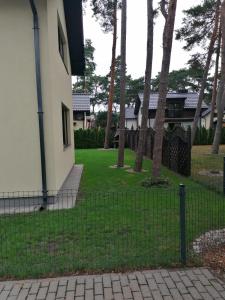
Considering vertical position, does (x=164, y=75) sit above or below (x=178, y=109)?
below

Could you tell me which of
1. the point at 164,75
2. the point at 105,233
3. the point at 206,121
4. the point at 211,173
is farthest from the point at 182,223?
the point at 206,121

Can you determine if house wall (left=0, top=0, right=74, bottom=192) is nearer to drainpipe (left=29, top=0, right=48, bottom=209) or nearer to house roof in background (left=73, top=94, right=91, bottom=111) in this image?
drainpipe (left=29, top=0, right=48, bottom=209)

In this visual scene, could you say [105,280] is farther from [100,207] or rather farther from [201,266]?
[100,207]

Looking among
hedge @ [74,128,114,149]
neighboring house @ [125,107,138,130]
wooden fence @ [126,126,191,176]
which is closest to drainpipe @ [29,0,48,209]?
wooden fence @ [126,126,191,176]

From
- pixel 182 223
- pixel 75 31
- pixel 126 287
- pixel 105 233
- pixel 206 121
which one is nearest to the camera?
pixel 126 287

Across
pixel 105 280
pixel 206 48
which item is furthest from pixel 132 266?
pixel 206 48

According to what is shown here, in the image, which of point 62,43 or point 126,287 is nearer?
point 126,287

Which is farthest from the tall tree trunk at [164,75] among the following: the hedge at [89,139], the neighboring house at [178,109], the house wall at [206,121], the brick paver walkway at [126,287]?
the house wall at [206,121]

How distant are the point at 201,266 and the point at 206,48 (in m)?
Result: 20.9

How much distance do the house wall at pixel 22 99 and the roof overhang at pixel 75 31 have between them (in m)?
4.07

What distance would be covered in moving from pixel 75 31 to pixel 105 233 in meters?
9.43

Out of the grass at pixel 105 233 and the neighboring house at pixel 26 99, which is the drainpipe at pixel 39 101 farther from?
the grass at pixel 105 233

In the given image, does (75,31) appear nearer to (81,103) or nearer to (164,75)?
(164,75)

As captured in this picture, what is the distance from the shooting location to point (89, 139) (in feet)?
102
